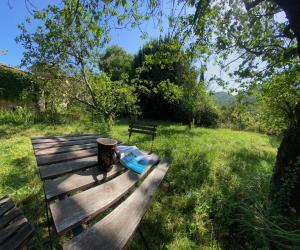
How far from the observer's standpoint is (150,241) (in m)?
1.91

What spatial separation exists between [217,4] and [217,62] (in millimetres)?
1230

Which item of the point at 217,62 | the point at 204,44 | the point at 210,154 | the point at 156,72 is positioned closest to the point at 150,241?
the point at 210,154

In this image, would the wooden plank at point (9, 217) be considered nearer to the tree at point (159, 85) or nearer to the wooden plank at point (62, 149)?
the wooden plank at point (62, 149)

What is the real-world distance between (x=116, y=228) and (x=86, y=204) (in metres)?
0.24

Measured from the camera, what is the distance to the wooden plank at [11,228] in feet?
4.94

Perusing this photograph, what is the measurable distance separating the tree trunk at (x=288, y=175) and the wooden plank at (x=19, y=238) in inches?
98.1

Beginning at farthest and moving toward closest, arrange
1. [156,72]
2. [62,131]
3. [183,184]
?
[156,72] < [62,131] < [183,184]

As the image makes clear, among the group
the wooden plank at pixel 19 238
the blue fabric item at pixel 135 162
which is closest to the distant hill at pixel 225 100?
the blue fabric item at pixel 135 162

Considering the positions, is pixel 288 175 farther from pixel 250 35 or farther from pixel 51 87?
pixel 51 87

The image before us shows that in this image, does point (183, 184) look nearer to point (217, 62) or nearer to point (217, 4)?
point (217, 62)

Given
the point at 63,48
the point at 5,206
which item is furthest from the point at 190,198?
the point at 63,48

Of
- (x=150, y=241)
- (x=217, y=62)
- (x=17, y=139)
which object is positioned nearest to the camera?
(x=150, y=241)

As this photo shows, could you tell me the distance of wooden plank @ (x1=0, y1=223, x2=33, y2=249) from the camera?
144 cm

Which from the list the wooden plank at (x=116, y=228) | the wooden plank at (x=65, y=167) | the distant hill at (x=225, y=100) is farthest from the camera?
the distant hill at (x=225, y=100)
